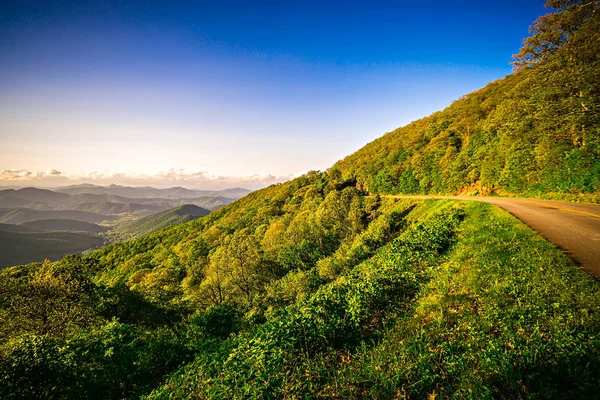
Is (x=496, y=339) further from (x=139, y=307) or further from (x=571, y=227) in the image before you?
(x=139, y=307)

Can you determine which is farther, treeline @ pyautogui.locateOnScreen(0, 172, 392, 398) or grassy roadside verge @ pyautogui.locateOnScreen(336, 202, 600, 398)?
treeline @ pyautogui.locateOnScreen(0, 172, 392, 398)

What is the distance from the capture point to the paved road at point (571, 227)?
1095 cm

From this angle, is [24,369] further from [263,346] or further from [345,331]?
[345,331]

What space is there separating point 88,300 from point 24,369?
1441cm

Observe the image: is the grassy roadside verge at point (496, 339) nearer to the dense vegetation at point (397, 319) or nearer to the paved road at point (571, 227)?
the dense vegetation at point (397, 319)

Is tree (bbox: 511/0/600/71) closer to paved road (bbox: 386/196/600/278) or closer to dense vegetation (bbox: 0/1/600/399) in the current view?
dense vegetation (bbox: 0/1/600/399)

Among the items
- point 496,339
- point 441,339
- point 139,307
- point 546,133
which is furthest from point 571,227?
point 139,307

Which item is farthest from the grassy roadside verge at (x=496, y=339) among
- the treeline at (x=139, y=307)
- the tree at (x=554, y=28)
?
the tree at (x=554, y=28)

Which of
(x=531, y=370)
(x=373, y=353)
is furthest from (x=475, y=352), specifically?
(x=373, y=353)

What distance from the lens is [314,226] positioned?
46.8m

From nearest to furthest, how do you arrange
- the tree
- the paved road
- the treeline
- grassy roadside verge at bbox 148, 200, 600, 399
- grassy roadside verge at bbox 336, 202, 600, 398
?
grassy roadside verge at bbox 336, 202, 600, 398 < grassy roadside verge at bbox 148, 200, 600, 399 < the paved road < the treeline < the tree

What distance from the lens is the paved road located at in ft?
35.9

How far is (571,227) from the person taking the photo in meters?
14.7

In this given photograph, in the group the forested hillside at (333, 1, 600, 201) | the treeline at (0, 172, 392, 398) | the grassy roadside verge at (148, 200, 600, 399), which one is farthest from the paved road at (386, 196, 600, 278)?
the treeline at (0, 172, 392, 398)
